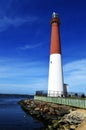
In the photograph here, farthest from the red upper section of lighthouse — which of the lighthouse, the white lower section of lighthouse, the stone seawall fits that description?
the stone seawall

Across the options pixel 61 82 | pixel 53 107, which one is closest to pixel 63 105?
pixel 53 107

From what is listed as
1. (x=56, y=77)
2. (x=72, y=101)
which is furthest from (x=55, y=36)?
(x=72, y=101)

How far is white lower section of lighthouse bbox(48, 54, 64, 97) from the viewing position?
1409 inches

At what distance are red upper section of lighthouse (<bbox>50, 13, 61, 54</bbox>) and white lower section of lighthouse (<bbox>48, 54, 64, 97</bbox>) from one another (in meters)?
0.96

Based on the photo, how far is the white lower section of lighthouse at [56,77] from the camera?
117ft

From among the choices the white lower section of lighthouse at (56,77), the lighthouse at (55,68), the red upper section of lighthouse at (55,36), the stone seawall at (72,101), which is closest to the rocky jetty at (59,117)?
the stone seawall at (72,101)

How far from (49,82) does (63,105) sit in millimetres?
7288

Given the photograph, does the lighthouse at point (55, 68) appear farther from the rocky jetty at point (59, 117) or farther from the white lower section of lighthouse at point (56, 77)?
the rocky jetty at point (59, 117)

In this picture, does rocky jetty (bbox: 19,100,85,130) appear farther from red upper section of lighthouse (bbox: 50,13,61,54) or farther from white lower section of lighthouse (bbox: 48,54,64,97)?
red upper section of lighthouse (bbox: 50,13,61,54)

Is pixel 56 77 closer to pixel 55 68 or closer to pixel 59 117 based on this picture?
pixel 55 68

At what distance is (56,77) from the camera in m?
35.8

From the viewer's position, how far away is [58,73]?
35.8 metres

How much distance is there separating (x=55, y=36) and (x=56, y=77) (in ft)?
21.6

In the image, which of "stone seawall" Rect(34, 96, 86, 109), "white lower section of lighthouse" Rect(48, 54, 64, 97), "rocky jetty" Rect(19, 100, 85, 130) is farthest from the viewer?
"white lower section of lighthouse" Rect(48, 54, 64, 97)
